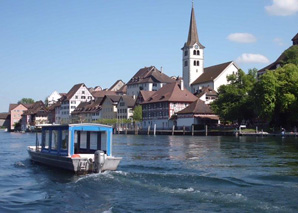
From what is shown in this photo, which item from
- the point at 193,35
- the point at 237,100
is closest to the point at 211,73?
the point at 193,35

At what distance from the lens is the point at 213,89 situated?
378 ft

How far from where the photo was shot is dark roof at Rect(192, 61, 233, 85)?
117312 mm

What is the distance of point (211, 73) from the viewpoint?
396 feet

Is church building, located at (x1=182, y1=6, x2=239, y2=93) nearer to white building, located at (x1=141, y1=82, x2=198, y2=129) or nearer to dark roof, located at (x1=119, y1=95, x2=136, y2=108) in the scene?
white building, located at (x1=141, y1=82, x2=198, y2=129)

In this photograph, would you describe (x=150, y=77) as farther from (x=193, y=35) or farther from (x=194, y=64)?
(x=193, y=35)

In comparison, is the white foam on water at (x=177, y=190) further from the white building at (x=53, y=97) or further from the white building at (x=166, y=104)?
the white building at (x=53, y=97)

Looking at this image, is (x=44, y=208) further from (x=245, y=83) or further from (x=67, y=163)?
(x=245, y=83)

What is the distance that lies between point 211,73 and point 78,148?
313 ft

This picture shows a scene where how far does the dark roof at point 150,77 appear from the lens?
136 metres

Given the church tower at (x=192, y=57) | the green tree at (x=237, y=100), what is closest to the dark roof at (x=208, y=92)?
the church tower at (x=192, y=57)

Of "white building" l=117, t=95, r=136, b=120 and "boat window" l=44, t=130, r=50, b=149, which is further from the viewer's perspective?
"white building" l=117, t=95, r=136, b=120

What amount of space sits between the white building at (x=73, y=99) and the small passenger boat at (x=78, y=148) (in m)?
125

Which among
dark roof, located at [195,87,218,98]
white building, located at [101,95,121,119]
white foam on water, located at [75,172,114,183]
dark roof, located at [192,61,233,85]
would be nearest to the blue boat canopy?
white foam on water, located at [75,172,114,183]

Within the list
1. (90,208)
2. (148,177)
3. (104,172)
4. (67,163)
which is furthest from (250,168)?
(90,208)
